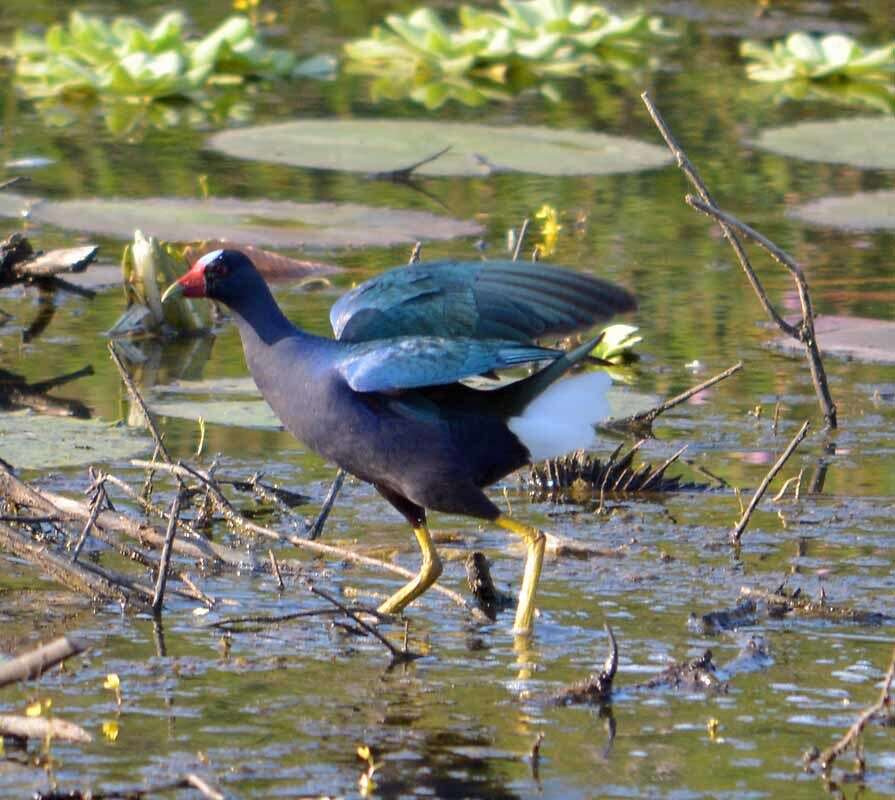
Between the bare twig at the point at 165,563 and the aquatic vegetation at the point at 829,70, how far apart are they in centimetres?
717

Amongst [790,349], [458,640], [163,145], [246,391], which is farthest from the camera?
[163,145]

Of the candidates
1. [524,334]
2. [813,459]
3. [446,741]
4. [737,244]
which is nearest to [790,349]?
[813,459]

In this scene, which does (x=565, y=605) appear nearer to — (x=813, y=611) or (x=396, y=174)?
(x=813, y=611)

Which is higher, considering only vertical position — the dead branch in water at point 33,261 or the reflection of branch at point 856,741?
the reflection of branch at point 856,741

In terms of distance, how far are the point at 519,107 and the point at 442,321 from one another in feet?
20.7

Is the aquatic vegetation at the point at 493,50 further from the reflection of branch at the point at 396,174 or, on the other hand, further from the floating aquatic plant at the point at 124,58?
the reflection of branch at the point at 396,174

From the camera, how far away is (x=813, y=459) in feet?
17.4

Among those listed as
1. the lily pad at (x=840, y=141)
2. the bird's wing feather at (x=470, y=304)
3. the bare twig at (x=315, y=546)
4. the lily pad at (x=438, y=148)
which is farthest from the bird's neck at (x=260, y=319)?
the lily pad at (x=840, y=141)

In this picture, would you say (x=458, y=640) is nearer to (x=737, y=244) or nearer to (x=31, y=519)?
(x=31, y=519)

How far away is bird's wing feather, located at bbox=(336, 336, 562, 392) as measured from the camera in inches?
154

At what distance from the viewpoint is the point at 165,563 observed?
3.88 meters

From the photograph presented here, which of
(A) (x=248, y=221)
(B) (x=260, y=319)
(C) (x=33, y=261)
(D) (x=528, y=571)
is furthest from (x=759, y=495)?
(A) (x=248, y=221)

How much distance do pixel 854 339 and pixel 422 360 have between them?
258cm

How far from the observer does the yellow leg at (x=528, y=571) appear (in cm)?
400
